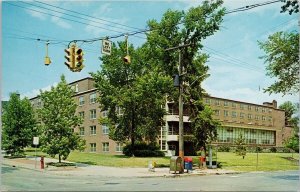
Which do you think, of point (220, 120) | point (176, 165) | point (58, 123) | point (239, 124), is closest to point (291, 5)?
point (176, 165)

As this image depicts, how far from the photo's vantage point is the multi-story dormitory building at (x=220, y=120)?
59500 mm

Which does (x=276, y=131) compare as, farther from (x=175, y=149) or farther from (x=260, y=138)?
(x=175, y=149)

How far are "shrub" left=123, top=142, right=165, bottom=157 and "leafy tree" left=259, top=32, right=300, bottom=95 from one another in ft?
80.8

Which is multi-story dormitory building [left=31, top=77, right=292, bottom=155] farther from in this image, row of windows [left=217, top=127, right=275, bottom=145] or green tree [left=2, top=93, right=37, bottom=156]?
green tree [left=2, top=93, right=37, bottom=156]

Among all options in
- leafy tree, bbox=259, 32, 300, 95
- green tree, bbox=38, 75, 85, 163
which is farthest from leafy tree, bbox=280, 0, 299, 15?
green tree, bbox=38, 75, 85, 163

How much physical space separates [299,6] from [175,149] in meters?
42.0

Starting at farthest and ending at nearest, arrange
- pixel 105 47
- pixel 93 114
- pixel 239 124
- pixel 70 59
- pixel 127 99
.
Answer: pixel 239 124 → pixel 93 114 → pixel 127 99 → pixel 105 47 → pixel 70 59

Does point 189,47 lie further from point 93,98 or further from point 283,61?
point 93,98

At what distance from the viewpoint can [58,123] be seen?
34656 mm

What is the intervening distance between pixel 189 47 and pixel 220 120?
25677mm

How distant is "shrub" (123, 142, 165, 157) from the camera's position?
4931 centimetres

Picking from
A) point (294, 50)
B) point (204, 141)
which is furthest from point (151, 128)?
point (294, 50)

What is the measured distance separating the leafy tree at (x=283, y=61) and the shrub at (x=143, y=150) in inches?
970

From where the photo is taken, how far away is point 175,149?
59656 mm
